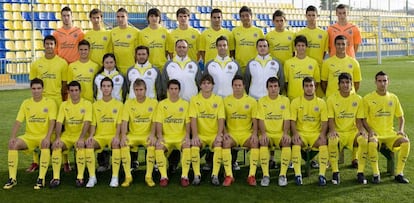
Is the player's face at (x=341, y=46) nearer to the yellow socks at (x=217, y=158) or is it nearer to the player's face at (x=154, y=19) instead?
the yellow socks at (x=217, y=158)

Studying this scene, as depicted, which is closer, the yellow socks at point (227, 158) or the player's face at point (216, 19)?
the yellow socks at point (227, 158)

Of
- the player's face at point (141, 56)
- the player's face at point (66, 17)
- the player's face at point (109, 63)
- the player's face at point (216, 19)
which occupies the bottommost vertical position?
the player's face at point (109, 63)

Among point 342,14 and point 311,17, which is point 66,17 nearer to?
point 311,17

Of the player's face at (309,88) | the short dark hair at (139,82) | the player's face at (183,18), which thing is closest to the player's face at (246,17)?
the player's face at (183,18)

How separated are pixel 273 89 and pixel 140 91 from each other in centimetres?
136

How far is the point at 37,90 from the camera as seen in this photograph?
5.66m

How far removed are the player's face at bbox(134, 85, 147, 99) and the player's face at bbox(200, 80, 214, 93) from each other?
604 mm

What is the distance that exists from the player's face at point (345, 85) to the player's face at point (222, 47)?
1.31 metres

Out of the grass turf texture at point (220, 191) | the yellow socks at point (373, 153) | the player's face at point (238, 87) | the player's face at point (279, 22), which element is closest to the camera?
the grass turf texture at point (220, 191)

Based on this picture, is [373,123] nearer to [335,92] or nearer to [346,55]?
[335,92]

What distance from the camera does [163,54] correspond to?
6527mm

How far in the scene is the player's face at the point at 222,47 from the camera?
19.6 ft

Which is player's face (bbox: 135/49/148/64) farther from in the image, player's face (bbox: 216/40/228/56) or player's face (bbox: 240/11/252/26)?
player's face (bbox: 240/11/252/26)

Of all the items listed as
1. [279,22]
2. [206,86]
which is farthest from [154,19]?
[279,22]
